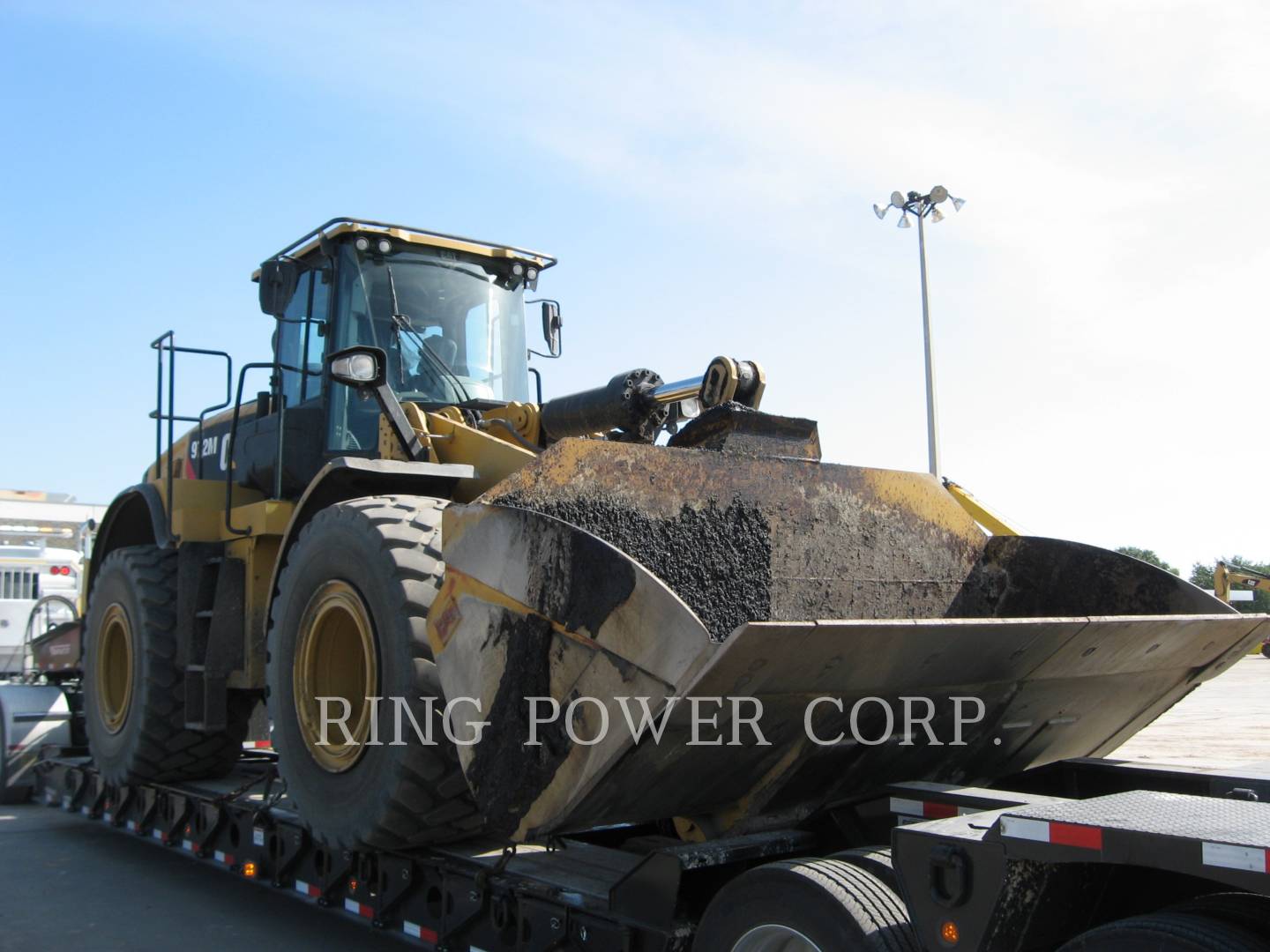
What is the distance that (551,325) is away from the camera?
7309 millimetres

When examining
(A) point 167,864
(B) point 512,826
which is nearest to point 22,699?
(A) point 167,864

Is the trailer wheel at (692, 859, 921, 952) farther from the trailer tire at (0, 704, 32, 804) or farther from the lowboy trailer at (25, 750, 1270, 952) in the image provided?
the trailer tire at (0, 704, 32, 804)

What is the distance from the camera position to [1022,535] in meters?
5.13

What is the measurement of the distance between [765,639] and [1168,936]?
3.61ft

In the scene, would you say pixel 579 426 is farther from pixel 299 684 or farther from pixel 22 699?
pixel 22 699

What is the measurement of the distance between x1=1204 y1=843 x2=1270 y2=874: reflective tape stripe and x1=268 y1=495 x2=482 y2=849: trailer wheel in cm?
261

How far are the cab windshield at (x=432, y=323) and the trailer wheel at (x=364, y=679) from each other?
4.69 ft

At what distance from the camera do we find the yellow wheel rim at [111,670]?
24.6 ft

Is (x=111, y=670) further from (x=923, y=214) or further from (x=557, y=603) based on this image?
(x=923, y=214)

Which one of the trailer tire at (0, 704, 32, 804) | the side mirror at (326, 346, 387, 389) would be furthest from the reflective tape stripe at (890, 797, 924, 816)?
the trailer tire at (0, 704, 32, 804)

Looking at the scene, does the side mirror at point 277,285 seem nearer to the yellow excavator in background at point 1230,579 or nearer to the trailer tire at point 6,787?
the trailer tire at point 6,787

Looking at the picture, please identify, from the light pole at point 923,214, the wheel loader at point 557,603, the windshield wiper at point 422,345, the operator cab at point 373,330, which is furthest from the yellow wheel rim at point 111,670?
the light pole at point 923,214

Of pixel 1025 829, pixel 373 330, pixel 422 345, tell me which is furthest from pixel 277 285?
pixel 1025 829

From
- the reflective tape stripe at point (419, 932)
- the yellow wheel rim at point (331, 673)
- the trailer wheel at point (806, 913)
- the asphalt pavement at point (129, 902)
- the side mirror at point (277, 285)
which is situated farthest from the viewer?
the side mirror at point (277, 285)
